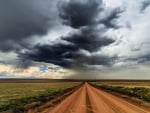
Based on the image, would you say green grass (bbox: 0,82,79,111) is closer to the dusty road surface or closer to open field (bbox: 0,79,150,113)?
open field (bbox: 0,79,150,113)

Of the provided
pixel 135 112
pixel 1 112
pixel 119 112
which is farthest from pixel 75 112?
pixel 1 112

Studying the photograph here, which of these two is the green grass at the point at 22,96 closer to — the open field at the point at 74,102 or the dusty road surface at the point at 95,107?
the open field at the point at 74,102

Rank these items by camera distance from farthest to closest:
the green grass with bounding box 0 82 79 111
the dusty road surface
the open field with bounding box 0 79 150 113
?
1. the green grass with bounding box 0 82 79 111
2. the open field with bounding box 0 79 150 113
3. the dusty road surface

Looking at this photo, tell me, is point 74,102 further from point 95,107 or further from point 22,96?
point 22,96

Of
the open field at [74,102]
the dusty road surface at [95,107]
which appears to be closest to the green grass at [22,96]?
the open field at [74,102]

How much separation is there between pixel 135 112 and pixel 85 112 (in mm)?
3774

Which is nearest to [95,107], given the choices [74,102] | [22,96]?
[74,102]

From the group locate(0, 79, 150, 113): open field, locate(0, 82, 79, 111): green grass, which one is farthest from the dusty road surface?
locate(0, 82, 79, 111): green grass

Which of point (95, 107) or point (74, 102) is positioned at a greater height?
point (74, 102)

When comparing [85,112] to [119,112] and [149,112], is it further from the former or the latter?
[149,112]

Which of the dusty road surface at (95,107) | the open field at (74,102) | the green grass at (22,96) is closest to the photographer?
the dusty road surface at (95,107)

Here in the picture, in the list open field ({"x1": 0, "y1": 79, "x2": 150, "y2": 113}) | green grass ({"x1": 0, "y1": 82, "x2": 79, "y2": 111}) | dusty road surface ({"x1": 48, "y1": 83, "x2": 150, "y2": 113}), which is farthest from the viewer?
green grass ({"x1": 0, "y1": 82, "x2": 79, "y2": 111})

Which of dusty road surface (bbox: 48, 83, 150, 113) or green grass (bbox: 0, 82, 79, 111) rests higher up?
green grass (bbox: 0, 82, 79, 111)

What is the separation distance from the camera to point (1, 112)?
18516 mm
